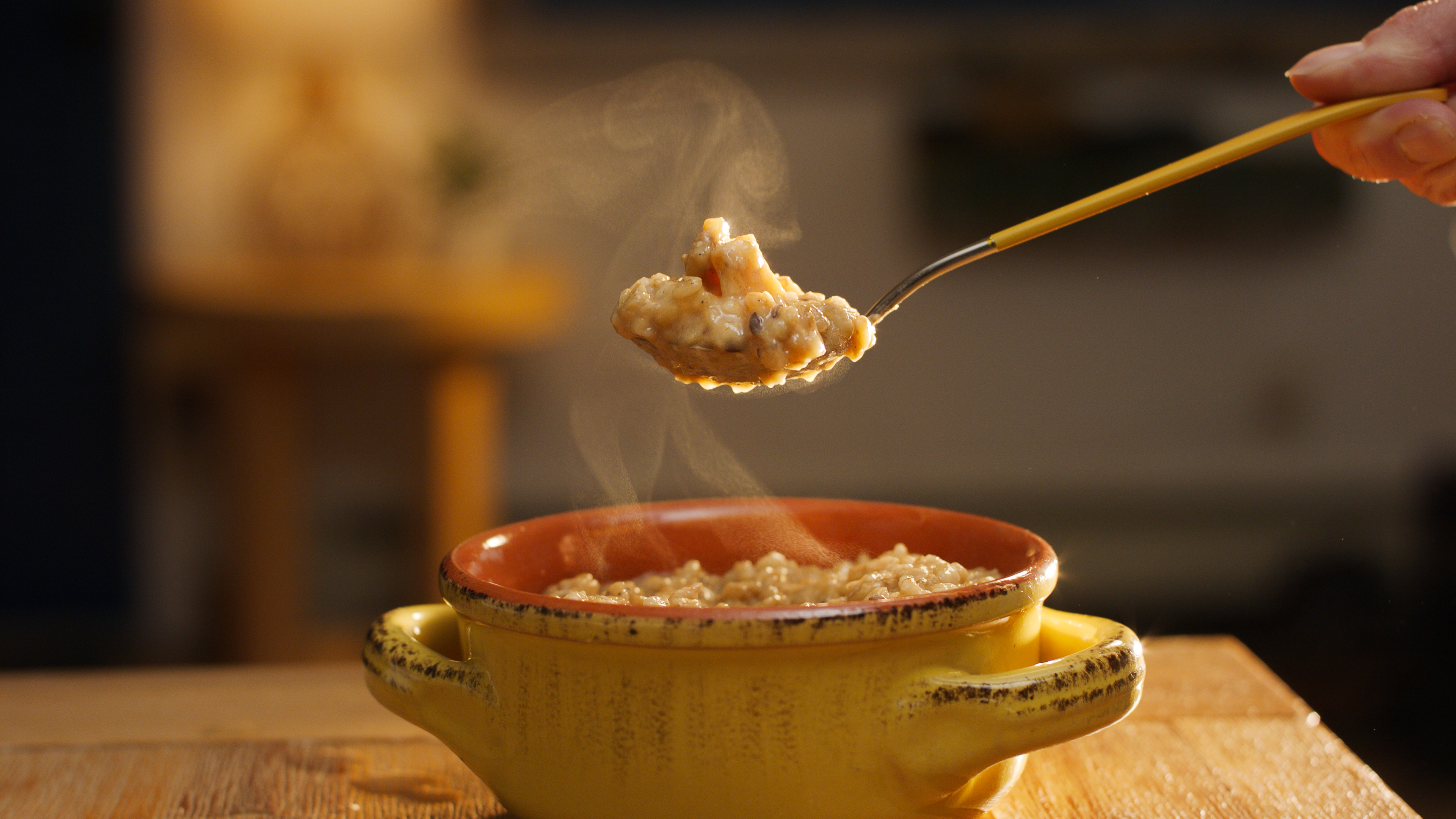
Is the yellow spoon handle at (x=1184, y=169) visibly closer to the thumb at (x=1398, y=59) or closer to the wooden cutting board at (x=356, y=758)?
the thumb at (x=1398, y=59)

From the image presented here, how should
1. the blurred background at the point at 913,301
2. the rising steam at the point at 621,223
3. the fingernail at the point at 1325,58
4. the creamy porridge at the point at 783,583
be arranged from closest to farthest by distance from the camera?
the creamy porridge at the point at 783,583 < the fingernail at the point at 1325,58 < the rising steam at the point at 621,223 < the blurred background at the point at 913,301

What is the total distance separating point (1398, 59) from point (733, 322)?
0.50 metres

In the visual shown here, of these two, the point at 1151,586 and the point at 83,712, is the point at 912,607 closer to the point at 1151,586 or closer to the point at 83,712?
the point at 83,712

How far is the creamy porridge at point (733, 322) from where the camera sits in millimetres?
888

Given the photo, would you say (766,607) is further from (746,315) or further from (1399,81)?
(1399,81)

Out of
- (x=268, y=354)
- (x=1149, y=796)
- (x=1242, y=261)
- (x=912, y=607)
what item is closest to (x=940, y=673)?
(x=912, y=607)

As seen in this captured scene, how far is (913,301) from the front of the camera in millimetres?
3775

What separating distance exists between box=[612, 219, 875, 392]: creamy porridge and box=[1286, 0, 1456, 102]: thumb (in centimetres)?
37

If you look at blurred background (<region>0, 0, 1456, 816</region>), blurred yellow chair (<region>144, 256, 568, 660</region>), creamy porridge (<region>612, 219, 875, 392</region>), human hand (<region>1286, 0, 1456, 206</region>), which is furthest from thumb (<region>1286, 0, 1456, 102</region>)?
blurred background (<region>0, 0, 1456, 816</region>)

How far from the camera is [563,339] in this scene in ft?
13.4

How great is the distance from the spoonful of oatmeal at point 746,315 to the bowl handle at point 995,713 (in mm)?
286

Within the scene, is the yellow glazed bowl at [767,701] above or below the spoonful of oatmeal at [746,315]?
below

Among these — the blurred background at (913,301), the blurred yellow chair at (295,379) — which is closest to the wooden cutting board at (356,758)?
the blurred yellow chair at (295,379)

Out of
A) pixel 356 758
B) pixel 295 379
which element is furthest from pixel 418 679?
pixel 295 379
